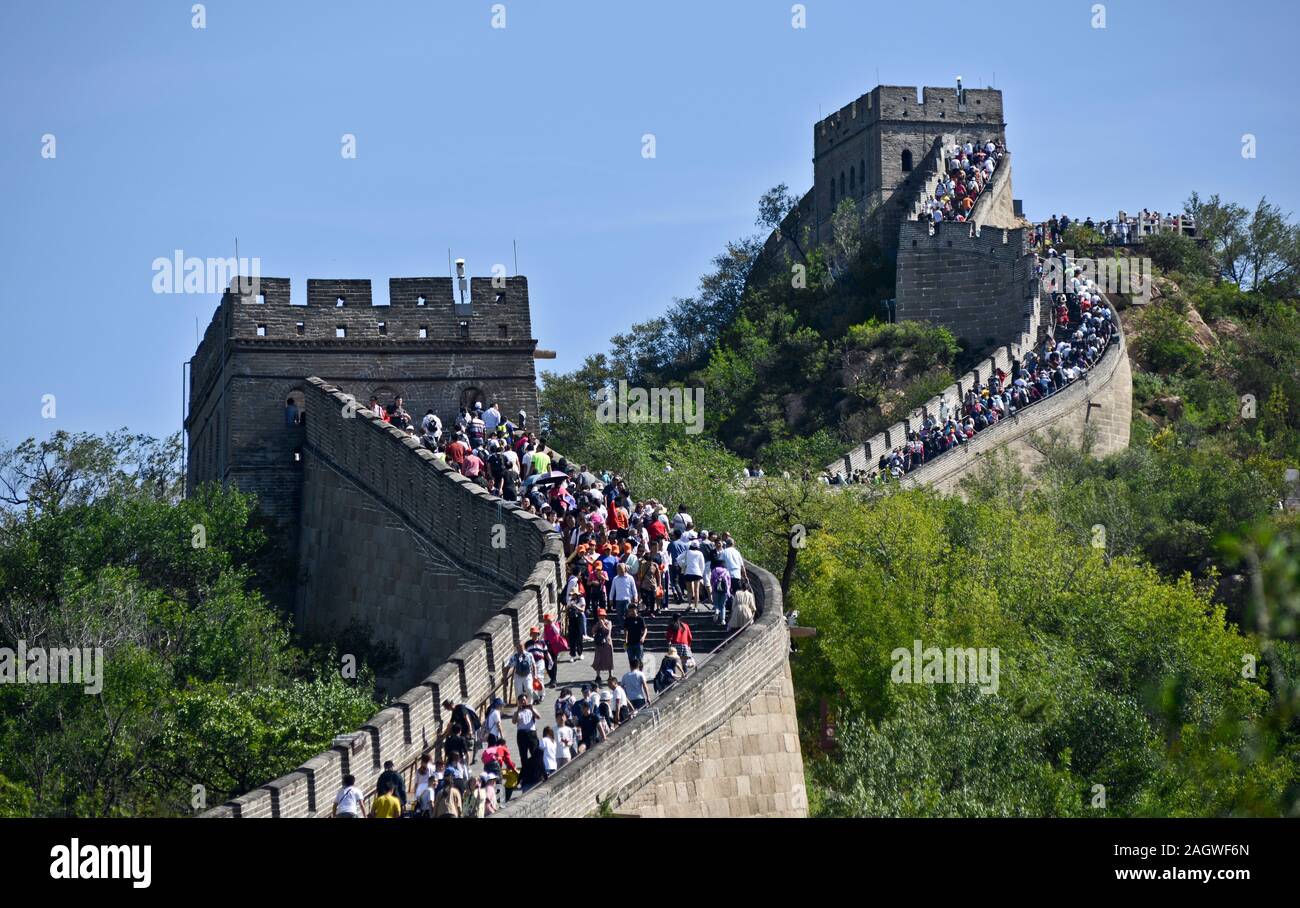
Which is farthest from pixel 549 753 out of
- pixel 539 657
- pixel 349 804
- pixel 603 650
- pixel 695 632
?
pixel 695 632

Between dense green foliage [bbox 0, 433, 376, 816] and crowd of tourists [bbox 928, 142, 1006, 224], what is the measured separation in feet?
105

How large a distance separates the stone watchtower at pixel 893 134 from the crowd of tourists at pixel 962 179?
1.33 meters

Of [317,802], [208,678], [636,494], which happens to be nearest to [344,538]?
[208,678]

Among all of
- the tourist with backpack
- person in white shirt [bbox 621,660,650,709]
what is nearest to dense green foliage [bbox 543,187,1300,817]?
person in white shirt [bbox 621,660,650,709]

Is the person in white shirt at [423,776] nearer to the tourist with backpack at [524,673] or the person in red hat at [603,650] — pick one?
the tourist with backpack at [524,673]

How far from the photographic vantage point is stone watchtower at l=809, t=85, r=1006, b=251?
85938 millimetres

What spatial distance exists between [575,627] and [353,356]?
719 inches

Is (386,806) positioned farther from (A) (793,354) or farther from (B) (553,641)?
(A) (793,354)

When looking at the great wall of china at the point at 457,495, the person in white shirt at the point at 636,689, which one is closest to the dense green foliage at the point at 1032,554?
the great wall of china at the point at 457,495

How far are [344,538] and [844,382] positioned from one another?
103ft

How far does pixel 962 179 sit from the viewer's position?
82.4 metres

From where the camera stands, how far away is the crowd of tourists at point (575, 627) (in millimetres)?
25953

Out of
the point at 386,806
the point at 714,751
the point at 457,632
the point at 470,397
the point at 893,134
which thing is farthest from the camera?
the point at 893,134

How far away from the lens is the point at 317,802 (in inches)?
1045
